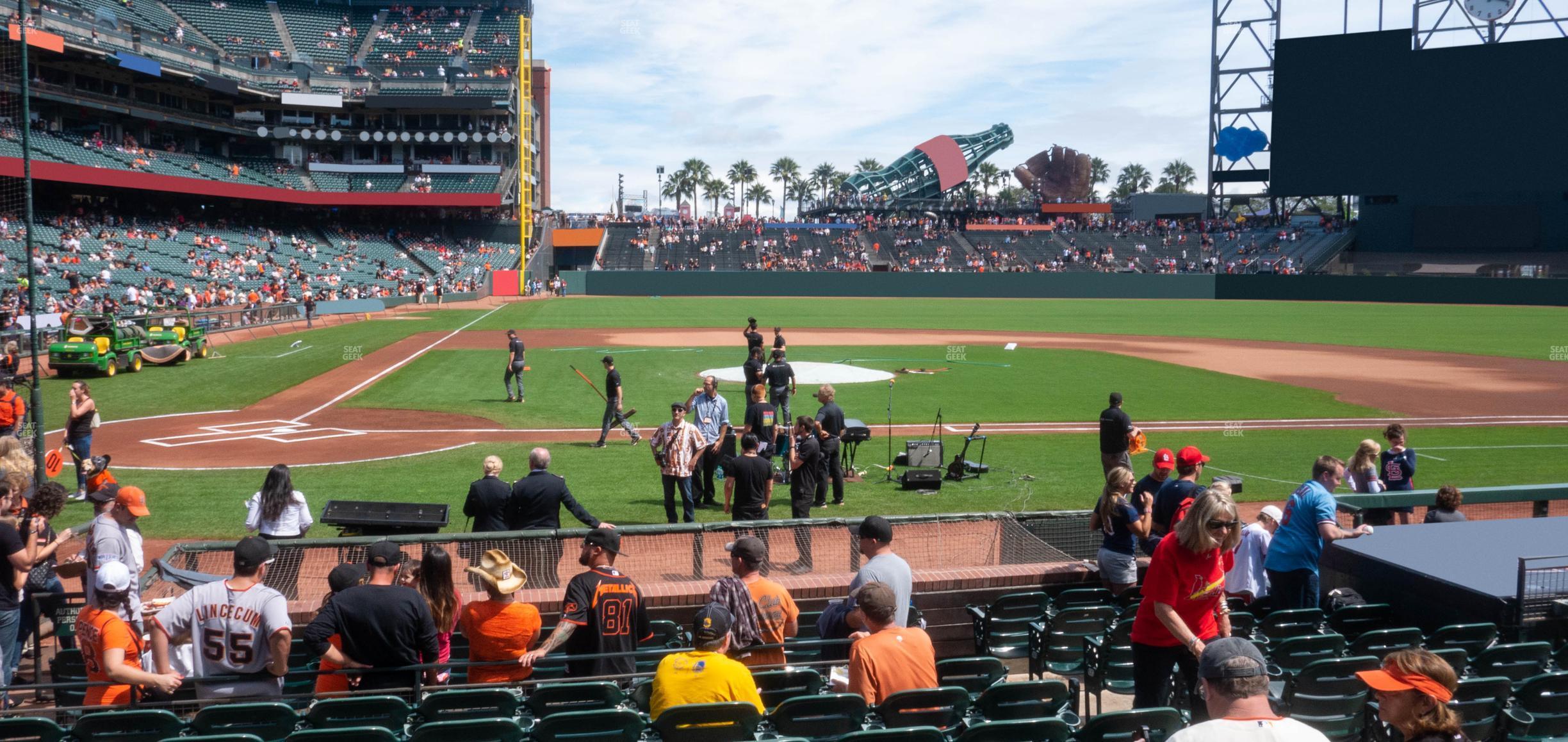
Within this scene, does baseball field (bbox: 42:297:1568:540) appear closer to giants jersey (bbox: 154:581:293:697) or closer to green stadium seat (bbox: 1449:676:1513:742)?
giants jersey (bbox: 154:581:293:697)

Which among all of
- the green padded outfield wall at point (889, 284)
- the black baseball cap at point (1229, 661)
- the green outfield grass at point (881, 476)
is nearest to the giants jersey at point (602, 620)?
the black baseball cap at point (1229, 661)

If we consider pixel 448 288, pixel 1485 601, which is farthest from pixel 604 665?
pixel 448 288

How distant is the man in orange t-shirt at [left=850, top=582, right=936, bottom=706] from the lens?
19.5ft

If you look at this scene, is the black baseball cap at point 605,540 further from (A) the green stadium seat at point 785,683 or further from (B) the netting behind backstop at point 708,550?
(B) the netting behind backstop at point 708,550

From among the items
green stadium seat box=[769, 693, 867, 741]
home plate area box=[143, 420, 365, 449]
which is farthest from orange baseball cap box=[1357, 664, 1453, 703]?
home plate area box=[143, 420, 365, 449]

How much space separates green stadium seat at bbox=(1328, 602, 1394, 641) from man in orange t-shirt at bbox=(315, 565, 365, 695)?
23.4 ft

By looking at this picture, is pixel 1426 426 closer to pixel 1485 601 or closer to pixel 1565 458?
pixel 1565 458

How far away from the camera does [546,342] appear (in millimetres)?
42156

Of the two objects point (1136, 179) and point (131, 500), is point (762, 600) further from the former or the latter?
point (1136, 179)

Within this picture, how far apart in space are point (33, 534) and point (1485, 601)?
1086cm

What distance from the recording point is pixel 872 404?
2561 centimetres

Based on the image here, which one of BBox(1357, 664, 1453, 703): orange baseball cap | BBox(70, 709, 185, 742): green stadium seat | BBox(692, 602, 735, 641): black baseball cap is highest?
BBox(1357, 664, 1453, 703): orange baseball cap

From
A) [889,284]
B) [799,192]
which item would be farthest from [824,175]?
[889,284]

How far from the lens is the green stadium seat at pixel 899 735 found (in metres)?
5.30
